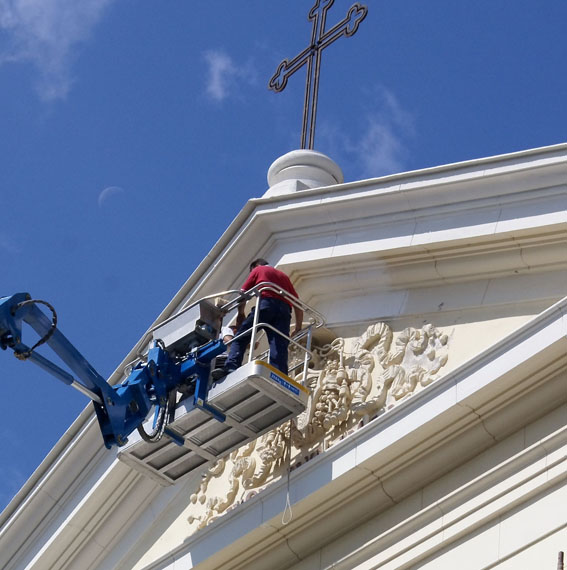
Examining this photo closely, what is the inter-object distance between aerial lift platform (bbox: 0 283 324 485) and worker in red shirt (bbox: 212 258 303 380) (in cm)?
7

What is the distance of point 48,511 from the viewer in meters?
16.7

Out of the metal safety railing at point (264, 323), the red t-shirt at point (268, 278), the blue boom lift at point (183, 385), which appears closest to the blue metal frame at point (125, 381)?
the blue boom lift at point (183, 385)

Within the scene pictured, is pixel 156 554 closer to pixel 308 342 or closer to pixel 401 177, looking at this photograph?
pixel 308 342

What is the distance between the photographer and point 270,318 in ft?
49.2

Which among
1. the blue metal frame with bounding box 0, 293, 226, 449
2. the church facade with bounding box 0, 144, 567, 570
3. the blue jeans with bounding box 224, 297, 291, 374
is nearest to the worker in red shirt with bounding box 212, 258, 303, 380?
the blue jeans with bounding box 224, 297, 291, 374

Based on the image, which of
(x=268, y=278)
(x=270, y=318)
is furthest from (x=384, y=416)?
(x=268, y=278)

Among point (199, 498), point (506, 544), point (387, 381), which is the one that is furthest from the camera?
point (199, 498)

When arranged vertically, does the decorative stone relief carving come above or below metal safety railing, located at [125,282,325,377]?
below

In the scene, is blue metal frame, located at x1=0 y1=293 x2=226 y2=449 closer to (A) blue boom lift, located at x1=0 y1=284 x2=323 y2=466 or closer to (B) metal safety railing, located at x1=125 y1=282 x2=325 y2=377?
(A) blue boom lift, located at x1=0 y1=284 x2=323 y2=466

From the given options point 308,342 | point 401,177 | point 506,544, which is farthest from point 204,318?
point 506,544

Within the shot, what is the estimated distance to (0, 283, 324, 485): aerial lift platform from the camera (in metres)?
14.3

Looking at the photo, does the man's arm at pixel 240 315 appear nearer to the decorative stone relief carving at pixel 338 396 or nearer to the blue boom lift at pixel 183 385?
the blue boom lift at pixel 183 385

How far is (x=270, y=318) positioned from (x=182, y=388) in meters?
0.85

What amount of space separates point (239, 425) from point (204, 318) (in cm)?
90
